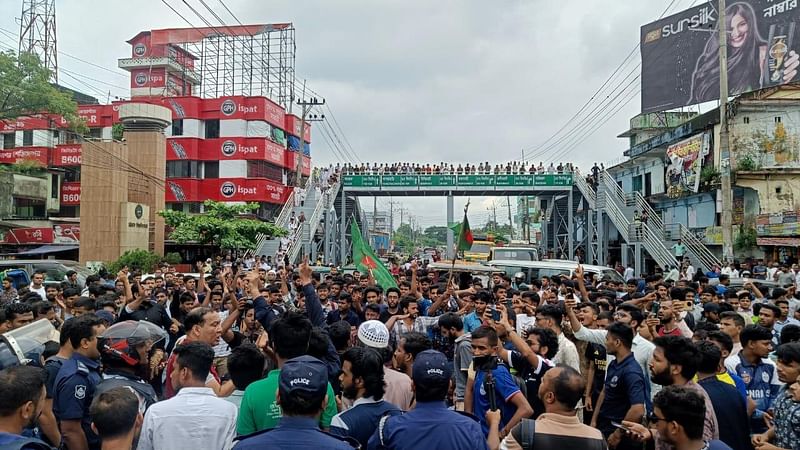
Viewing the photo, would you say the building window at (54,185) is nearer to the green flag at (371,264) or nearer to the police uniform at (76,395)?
the green flag at (371,264)

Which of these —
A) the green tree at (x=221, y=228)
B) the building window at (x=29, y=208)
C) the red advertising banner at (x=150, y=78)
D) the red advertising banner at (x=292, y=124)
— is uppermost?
the red advertising banner at (x=150, y=78)

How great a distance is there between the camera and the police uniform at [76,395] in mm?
3826

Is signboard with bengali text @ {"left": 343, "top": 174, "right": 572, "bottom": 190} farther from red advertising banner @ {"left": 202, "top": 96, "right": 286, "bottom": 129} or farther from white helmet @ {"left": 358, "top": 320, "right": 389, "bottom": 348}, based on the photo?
white helmet @ {"left": 358, "top": 320, "right": 389, "bottom": 348}

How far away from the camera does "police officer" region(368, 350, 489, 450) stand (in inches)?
128

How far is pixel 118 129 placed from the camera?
43.4 meters

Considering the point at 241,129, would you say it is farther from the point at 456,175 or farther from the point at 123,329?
the point at 123,329

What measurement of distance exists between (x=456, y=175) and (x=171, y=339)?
94.3 feet

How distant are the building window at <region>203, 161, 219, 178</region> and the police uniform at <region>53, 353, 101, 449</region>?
40305 millimetres

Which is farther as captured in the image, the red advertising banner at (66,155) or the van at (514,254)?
the red advertising banner at (66,155)

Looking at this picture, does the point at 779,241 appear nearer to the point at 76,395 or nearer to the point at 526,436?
the point at 526,436

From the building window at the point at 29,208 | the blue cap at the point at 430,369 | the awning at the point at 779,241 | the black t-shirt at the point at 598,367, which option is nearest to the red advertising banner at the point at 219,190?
the building window at the point at 29,208

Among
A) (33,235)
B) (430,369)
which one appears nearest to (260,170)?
(33,235)

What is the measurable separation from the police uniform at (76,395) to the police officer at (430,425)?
78.1 inches

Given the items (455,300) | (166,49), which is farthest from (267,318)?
(166,49)
